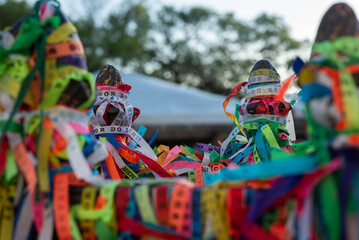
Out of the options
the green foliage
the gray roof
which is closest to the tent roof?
the gray roof

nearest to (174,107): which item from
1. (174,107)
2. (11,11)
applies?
(174,107)

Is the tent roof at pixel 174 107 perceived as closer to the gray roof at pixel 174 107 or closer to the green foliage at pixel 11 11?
the gray roof at pixel 174 107

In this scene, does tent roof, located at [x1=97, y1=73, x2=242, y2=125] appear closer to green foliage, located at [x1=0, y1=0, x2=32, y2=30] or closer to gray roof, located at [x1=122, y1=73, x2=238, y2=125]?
gray roof, located at [x1=122, y1=73, x2=238, y2=125]

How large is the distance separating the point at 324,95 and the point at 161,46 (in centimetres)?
1448

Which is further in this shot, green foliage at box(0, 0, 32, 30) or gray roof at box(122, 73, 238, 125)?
green foliage at box(0, 0, 32, 30)

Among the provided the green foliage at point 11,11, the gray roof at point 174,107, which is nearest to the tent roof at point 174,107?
the gray roof at point 174,107

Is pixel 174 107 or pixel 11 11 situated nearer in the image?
pixel 174 107

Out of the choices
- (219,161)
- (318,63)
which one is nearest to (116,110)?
(219,161)

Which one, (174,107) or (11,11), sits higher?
(11,11)

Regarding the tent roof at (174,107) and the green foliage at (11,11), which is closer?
the tent roof at (174,107)

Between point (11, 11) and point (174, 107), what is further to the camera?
point (11, 11)

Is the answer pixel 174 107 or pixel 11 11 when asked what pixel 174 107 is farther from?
pixel 11 11

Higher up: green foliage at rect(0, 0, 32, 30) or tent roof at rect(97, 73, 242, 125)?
green foliage at rect(0, 0, 32, 30)

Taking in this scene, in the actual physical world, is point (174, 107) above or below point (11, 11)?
below
